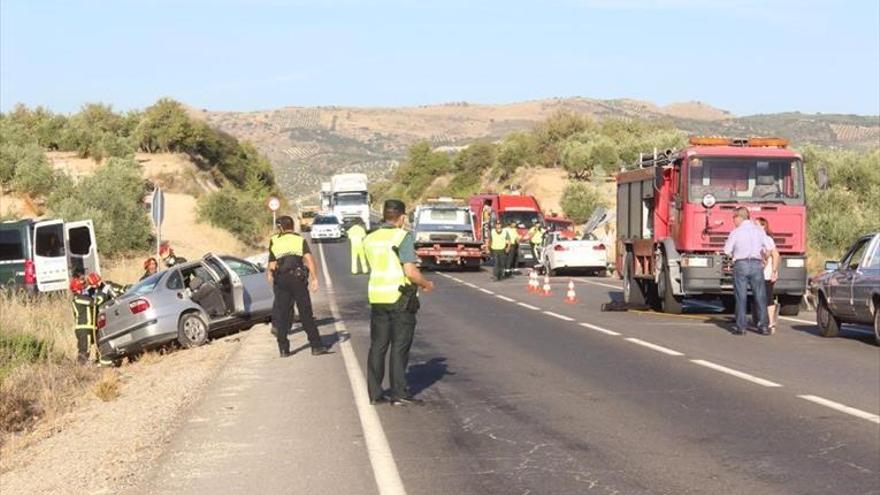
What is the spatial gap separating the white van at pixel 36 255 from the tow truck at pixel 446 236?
51.5 ft

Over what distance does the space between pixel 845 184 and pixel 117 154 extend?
4623cm

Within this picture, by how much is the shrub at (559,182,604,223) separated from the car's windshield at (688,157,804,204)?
42.4 meters

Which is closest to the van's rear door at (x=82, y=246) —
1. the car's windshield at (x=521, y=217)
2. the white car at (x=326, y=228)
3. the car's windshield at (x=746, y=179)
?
the car's windshield at (x=746, y=179)

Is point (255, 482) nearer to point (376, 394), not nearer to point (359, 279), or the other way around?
point (376, 394)

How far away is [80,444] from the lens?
10438 mm

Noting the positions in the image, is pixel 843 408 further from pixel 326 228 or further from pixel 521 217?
pixel 326 228

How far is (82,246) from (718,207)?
1444cm

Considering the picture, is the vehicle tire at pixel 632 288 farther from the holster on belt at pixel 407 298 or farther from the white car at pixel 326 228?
the white car at pixel 326 228

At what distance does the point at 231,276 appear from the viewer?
779 inches

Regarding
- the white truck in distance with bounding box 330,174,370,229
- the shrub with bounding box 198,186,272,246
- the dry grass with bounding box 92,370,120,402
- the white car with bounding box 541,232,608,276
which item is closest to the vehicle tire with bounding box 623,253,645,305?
the dry grass with bounding box 92,370,120,402

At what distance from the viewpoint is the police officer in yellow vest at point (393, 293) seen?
10.6m

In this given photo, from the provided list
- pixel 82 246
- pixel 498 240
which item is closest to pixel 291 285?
pixel 82 246

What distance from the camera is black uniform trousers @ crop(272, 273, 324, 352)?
1514 centimetres

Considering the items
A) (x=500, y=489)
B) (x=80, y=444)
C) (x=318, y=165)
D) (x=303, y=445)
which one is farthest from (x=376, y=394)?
(x=318, y=165)
